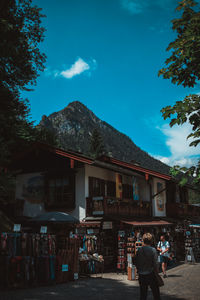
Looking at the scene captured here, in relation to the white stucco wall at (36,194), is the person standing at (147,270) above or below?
below

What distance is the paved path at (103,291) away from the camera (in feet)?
32.9

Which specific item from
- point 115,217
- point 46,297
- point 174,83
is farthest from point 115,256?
point 174,83

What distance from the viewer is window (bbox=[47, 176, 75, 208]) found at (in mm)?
20078

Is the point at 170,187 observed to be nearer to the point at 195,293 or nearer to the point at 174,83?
the point at 195,293

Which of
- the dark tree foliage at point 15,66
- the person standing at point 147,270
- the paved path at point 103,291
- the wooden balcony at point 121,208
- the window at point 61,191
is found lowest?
the paved path at point 103,291

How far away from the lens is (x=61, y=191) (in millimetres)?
20750

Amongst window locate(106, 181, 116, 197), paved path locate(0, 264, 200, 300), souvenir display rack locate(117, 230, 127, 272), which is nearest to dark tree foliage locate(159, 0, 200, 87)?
paved path locate(0, 264, 200, 300)

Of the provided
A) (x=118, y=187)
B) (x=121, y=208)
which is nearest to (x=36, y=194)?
(x=118, y=187)

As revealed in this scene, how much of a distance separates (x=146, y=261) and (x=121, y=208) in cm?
1390

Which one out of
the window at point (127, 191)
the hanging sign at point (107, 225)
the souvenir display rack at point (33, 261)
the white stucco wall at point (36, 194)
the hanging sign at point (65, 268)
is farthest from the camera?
the window at point (127, 191)

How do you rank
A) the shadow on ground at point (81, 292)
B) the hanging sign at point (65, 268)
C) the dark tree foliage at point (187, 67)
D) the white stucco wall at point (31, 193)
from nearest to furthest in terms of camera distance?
the dark tree foliage at point (187, 67)
the shadow on ground at point (81, 292)
the hanging sign at point (65, 268)
the white stucco wall at point (31, 193)

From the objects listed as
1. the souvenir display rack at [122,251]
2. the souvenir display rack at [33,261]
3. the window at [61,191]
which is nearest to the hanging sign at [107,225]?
the souvenir display rack at [122,251]

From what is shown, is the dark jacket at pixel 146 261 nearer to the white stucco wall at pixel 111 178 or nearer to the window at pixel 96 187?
the white stucco wall at pixel 111 178

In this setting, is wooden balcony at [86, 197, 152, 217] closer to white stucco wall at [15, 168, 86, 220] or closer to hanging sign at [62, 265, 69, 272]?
white stucco wall at [15, 168, 86, 220]
